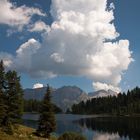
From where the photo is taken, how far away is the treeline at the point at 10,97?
6794cm

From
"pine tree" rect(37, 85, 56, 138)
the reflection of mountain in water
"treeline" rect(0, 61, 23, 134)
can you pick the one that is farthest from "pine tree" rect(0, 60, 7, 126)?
the reflection of mountain in water

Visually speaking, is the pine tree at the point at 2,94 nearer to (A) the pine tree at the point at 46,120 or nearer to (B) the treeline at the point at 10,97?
(B) the treeline at the point at 10,97

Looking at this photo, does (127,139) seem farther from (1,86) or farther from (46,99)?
(1,86)

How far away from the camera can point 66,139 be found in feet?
187

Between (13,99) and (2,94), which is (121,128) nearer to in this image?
(13,99)

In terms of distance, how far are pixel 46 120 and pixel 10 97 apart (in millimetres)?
11511

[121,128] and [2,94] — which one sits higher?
[2,94]

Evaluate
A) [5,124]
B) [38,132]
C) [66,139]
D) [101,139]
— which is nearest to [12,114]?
[5,124]

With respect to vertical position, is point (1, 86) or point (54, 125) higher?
point (1, 86)

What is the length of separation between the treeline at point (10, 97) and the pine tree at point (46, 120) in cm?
682

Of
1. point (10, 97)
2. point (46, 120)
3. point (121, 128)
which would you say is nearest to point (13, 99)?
point (10, 97)

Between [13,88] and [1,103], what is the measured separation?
7119 mm

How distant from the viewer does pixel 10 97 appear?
7050 centimetres

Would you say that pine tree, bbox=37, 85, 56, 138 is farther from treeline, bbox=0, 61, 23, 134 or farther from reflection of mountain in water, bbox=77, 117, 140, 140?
reflection of mountain in water, bbox=77, 117, 140, 140
